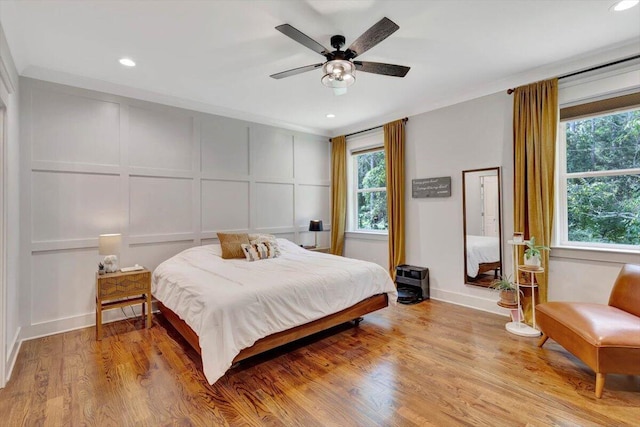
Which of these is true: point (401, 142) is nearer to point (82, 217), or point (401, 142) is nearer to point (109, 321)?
point (82, 217)

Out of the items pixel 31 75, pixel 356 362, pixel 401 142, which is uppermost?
pixel 31 75

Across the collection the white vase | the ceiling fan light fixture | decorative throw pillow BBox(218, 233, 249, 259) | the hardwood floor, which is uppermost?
the ceiling fan light fixture

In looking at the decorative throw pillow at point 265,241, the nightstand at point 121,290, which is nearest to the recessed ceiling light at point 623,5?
the decorative throw pillow at point 265,241

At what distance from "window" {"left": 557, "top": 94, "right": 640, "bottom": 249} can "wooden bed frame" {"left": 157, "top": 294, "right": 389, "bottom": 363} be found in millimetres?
2210

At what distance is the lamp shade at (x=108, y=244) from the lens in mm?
3180

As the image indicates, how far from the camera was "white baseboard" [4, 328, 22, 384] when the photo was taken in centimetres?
237

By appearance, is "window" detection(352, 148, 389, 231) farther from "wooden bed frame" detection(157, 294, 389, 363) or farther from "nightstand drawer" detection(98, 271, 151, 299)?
"nightstand drawer" detection(98, 271, 151, 299)

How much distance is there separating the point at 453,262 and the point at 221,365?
3248 mm

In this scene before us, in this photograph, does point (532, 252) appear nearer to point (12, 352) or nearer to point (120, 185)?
point (120, 185)

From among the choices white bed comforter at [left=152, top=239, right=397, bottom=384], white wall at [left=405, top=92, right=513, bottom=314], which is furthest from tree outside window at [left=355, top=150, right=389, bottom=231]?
white bed comforter at [left=152, top=239, right=397, bottom=384]

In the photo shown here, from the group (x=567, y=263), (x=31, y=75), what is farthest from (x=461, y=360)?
(x=31, y=75)

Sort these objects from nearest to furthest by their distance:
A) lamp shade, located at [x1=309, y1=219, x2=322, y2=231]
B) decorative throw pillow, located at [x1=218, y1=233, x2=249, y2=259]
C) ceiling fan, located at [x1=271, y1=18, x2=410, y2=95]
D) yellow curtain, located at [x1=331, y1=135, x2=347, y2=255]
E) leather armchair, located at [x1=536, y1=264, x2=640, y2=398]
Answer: leather armchair, located at [x1=536, y1=264, x2=640, y2=398], ceiling fan, located at [x1=271, y1=18, x2=410, y2=95], decorative throw pillow, located at [x1=218, y1=233, x2=249, y2=259], lamp shade, located at [x1=309, y1=219, x2=322, y2=231], yellow curtain, located at [x1=331, y1=135, x2=347, y2=255]

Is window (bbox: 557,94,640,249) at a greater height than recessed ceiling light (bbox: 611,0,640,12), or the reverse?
recessed ceiling light (bbox: 611,0,640,12)

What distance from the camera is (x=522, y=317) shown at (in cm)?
330
